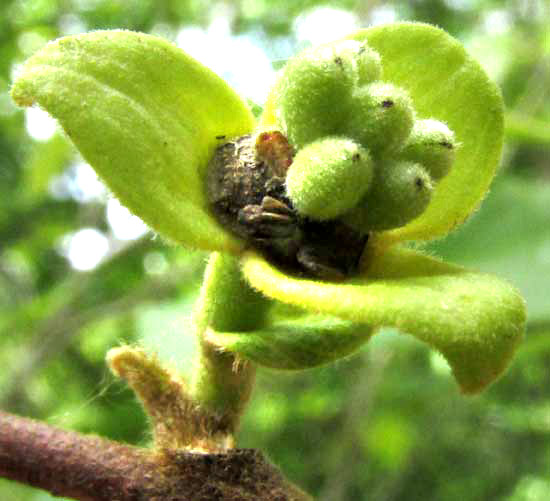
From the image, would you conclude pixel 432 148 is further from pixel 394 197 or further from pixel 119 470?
pixel 119 470

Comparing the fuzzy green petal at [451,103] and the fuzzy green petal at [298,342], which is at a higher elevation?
the fuzzy green petal at [451,103]

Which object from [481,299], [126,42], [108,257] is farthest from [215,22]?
[481,299]

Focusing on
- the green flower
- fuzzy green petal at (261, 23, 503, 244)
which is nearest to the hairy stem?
the green flower

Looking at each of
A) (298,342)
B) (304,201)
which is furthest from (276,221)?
(298,342)

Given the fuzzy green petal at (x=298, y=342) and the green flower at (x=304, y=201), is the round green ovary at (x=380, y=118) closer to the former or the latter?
the green flower at (x=304, y=201)

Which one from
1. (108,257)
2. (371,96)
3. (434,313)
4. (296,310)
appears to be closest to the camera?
(434,313)

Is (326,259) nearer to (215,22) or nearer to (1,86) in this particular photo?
(215,22)

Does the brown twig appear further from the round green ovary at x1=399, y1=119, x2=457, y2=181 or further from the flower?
the round green ovary at x1=399, y1=119, x2=457, y2=181

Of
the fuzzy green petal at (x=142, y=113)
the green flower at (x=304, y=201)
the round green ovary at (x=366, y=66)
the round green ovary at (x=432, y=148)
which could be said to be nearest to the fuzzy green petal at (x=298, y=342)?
the green flower at (x=304, y=201)
